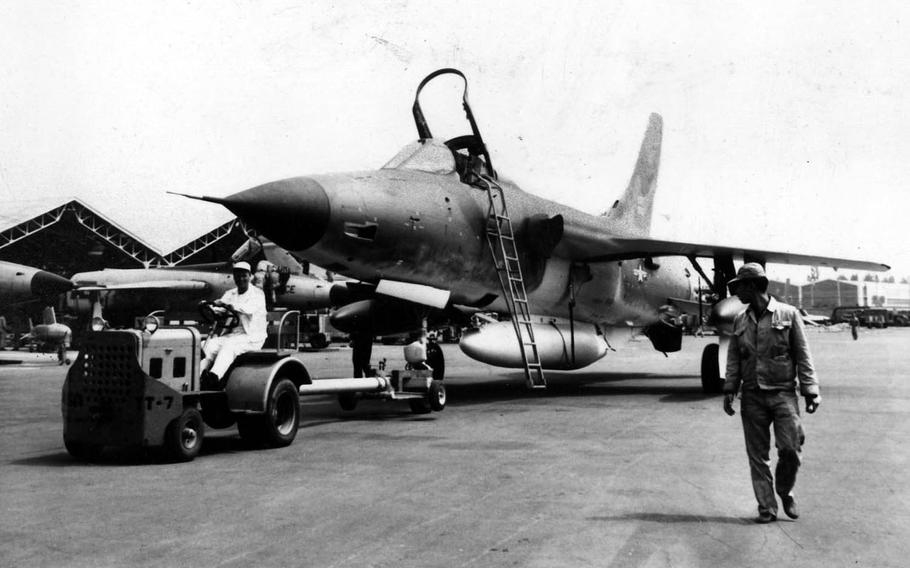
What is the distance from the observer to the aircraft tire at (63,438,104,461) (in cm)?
739

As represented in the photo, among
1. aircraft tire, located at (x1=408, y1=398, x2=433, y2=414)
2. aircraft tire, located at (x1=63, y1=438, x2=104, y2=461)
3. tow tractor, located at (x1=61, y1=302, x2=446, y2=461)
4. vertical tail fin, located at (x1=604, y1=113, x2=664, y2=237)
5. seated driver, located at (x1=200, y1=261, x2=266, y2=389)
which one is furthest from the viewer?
vertical tail fin, located at (x1=604, y1=113, x2=664, y2=237)

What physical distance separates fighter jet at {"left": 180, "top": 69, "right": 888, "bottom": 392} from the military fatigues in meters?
5.39

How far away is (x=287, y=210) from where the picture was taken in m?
9.07

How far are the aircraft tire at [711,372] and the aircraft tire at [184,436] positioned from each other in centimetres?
978

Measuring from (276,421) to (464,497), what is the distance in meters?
3.06

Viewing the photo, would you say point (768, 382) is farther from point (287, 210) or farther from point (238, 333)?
point (287, 210)

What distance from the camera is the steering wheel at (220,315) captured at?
27.3 feet

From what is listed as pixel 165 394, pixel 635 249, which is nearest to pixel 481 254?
pixel 635 249

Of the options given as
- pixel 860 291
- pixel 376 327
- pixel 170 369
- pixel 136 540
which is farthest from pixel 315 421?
pixel 860 291

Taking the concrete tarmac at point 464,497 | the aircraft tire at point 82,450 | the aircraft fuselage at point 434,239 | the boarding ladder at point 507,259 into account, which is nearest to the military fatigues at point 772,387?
the concrete tarmac at point 464,497

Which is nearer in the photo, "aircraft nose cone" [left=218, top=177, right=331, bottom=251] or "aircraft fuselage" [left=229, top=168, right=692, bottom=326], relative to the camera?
"aircraft nose cone" [left=218, top=177, right=331, bottom=251]

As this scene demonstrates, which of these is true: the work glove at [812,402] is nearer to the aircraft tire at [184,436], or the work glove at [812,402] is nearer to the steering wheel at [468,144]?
the aircraft tire at [184,436]

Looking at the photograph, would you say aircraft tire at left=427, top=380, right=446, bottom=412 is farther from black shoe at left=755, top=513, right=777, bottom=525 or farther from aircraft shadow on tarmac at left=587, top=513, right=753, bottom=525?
black shoe at left=755, top=513, right=777, bottom=525

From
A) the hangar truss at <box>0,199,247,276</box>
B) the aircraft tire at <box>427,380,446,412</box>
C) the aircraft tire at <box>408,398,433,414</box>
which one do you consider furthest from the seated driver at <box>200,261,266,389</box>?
the hangar truss at <box>0,199,247,276</box>
